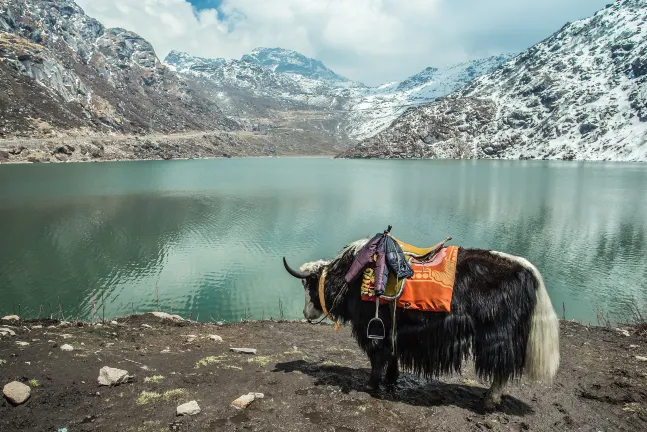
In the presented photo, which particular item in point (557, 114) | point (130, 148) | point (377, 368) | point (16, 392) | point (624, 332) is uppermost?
point (557, 114)

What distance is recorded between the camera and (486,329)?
4324 millimetres

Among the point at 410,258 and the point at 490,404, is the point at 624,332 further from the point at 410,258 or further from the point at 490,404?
the point at 410,258

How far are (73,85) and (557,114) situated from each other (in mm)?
146945

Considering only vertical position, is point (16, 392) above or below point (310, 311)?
below

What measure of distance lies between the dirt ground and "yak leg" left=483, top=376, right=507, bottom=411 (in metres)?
0.10

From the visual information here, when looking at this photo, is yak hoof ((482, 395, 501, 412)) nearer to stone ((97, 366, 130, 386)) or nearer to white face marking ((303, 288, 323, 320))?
white face marking ((303, 288, 323, 320))

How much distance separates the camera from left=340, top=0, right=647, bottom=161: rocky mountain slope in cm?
11481

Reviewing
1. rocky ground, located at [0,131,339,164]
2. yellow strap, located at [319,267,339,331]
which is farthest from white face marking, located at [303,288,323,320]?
rocky ground, located at [0,131,339,164]

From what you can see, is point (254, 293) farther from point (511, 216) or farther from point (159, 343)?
point (511, 216)

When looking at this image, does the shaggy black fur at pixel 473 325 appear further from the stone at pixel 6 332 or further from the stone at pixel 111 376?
the stone at pixel 6 332

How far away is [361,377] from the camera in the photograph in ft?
16.8

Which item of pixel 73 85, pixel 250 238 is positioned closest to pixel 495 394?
pixel 250 238

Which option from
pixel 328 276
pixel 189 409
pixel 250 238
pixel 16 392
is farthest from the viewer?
pixel 250 238

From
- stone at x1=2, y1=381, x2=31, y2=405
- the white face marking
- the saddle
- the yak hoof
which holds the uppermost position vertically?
the saddle
